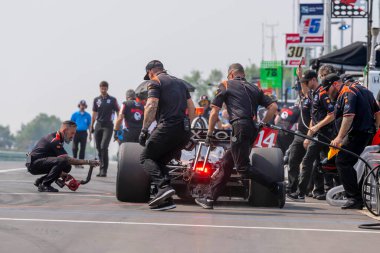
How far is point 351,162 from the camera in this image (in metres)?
12.6

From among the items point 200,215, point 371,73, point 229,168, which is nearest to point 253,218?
point 200,215

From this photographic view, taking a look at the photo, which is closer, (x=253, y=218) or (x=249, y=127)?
(x=253, y=218)

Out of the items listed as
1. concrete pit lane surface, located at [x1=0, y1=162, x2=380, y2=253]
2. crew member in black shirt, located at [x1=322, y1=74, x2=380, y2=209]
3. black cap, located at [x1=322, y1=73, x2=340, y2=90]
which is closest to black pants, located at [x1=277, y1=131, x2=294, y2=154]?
concrete pit lane surface, located at [x1=0, y1=162, x2=380, y2=253]

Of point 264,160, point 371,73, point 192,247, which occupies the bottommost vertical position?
point 192,247

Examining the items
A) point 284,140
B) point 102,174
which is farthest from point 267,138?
point 102,174

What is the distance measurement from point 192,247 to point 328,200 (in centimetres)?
546

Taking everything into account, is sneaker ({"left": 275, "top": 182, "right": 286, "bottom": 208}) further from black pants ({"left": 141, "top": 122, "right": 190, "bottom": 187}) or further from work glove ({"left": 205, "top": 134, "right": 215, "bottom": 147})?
black pants ({"left": 141, "top": 122, "right": 190, "bottom": 187})

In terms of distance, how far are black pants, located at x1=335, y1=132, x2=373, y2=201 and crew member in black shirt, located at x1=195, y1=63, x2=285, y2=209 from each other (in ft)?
2.63

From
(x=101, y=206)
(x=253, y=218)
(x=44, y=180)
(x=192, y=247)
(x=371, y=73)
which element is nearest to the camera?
(x=192, y=247)

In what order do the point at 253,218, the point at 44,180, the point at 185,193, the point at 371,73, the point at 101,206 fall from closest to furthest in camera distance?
the point at 253,218, the point at 101,206, the point at 185,193, the point at 44,180, the point at 371,73

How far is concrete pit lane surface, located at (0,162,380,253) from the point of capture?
8.30 m

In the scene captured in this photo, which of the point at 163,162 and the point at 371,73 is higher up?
the point at 371,73

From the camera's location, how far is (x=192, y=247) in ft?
27.1

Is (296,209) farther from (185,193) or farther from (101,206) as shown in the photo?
(101,206)
